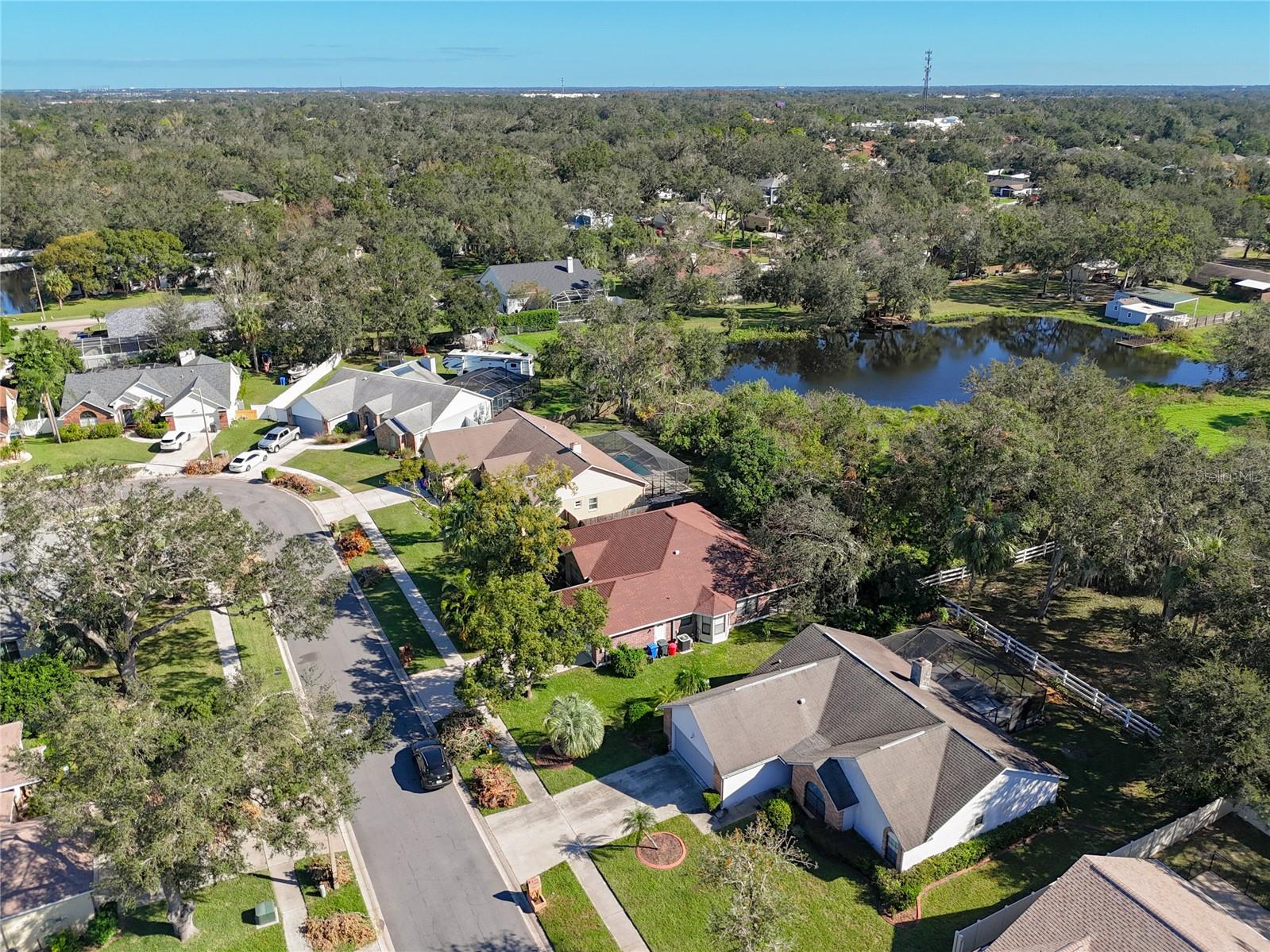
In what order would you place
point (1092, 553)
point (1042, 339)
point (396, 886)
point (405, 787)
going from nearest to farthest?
point (396, 886)
point (405, 787)
point (1092, 553)
point (1042, 339)

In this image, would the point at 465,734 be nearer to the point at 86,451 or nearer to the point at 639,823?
the point at 639,823

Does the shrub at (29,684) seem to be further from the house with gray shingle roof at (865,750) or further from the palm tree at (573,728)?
the house with gray shingle roof at (865,750)

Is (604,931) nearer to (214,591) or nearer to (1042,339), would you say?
(214,591)

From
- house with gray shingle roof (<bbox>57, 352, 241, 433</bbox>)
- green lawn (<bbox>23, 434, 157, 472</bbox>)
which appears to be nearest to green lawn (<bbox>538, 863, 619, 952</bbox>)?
green lawn (<bbox>23, 434, 157, 472</bbox>)

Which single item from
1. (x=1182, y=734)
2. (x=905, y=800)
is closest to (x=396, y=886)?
(x=905, y=800)

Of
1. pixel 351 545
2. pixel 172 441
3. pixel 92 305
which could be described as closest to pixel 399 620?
pixel 351 545

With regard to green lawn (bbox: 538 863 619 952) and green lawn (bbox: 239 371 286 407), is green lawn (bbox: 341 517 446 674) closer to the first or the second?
green lawn (bbox: 538 863 619 952)
